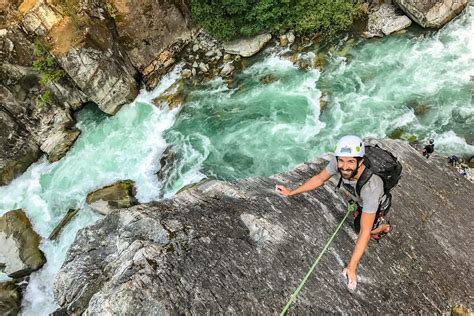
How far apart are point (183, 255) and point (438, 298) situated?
4.40 meters

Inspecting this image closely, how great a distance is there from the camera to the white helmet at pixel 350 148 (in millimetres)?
5621

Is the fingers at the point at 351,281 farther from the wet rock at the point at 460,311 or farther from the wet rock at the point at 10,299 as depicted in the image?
the wet rock at the point at 10,299

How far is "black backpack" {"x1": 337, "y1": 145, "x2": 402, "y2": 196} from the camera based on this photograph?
5.79m

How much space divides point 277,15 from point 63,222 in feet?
41.6

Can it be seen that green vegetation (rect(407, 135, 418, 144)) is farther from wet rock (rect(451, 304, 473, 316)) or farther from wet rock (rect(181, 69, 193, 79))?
wet rock (rect(181, 69, 193, 79))

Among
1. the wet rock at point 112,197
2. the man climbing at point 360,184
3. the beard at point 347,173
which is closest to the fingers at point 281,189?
the man climbing at point 360,184

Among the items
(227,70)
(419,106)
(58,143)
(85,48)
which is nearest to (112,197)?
(58,143)

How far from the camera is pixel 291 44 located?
1903 centimetres

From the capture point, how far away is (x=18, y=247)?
585 inches

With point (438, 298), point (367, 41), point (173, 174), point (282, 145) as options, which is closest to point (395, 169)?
point (438, 298)

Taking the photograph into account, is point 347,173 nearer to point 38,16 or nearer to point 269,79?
point 269,79

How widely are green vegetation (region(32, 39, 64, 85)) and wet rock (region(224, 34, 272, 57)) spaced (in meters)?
7.86

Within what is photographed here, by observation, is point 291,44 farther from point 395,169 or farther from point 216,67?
point 395,169

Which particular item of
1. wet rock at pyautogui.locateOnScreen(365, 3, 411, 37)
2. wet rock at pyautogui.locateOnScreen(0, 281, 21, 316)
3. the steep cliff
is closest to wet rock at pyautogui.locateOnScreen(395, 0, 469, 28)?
wet rock at pyautogui.locateOnScreen(365, 3, 411, 37)
